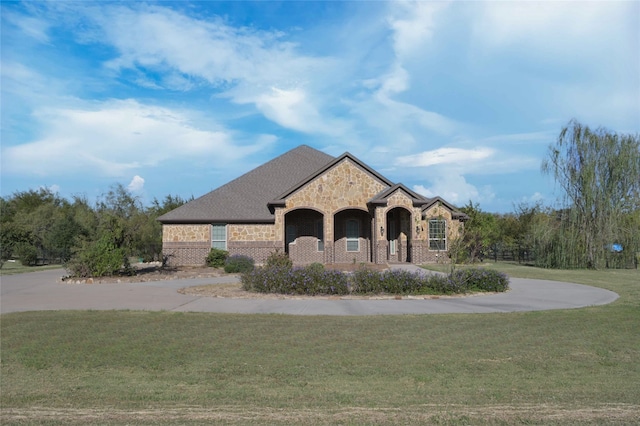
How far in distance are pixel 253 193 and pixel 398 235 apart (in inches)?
372

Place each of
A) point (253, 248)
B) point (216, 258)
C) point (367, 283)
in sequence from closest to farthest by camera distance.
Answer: point (367, 283)
point (216, 258)
point (253, 248)

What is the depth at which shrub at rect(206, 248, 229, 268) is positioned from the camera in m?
28.4

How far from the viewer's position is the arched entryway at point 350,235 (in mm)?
30969

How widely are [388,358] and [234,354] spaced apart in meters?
2.48

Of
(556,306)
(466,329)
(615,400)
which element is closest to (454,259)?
(556,306)

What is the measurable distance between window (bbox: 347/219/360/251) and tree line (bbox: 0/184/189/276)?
12071 mm

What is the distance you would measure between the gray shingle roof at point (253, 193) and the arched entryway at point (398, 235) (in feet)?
17.8

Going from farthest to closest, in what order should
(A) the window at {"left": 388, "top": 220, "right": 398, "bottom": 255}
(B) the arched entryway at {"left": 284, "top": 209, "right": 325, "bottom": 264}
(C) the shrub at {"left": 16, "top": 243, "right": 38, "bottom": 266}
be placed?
1. (C) the shrub at {"left": 16, "top": 243, "right": 38, "bottom": 266}
2. (A) the window at {"left": 388, "top": 220, "right": 398, "bottom": 255}
3. (B) the arched entryway at {"left": 284, "top": 209, "right": 325, "bottom": 264}

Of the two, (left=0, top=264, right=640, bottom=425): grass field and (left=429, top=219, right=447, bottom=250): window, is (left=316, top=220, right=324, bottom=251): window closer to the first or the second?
(left=429, top=219, right=447, bottom=250): window

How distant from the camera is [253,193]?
3244 cm

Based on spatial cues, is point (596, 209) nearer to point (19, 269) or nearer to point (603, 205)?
point (603, 205)

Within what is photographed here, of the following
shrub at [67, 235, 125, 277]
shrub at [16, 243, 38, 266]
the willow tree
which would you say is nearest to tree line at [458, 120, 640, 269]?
the willow tree

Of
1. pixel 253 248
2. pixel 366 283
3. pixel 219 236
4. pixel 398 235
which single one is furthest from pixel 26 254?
pixel 366 283

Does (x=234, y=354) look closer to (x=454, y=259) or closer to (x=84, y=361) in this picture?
Result: (x=84, y=361)
